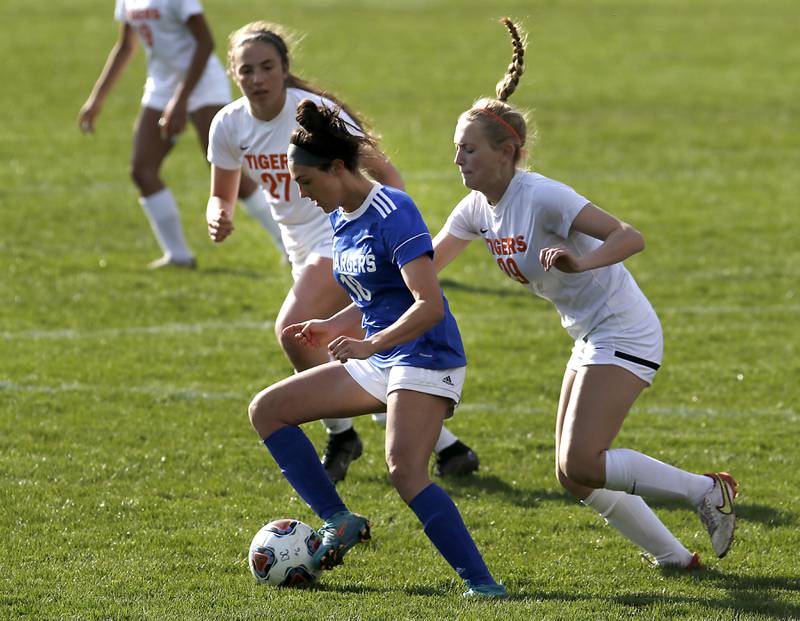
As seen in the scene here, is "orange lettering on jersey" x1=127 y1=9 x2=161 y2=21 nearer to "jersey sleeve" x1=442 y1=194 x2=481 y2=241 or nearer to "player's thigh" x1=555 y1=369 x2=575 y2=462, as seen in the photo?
"jersey sleeve" x1=442 y1=194 x2=481 y2=241

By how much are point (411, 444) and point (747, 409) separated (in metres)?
3.59

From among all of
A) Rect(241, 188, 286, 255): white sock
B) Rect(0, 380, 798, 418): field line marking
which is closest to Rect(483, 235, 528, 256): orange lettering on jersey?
Rect(0, 380, 798, 418): field line marking

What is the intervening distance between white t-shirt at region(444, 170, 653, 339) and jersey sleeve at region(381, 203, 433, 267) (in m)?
0.48

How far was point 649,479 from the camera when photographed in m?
5.61

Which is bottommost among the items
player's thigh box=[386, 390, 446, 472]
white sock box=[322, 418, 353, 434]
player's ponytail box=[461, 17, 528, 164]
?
white sock box=[322, 418, 353, 434]

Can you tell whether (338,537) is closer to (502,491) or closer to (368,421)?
(502,491)

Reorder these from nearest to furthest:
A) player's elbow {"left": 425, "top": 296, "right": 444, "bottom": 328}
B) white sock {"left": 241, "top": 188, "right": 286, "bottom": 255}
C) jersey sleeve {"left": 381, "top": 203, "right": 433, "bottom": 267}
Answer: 1. player's elbow {"left": 425, "top": 296, "right": 444, "bottom": 328}
2. jersey sleeve {"left": 381, "top": 203, "right": 433, "bottom": 267}
3. white sock {"left": 241, "top": 188, "right": 286, "bottom": 255}

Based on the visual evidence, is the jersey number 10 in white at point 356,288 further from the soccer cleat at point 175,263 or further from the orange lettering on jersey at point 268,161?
the soccer cleat at point 175,263

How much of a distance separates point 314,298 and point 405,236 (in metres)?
1.61

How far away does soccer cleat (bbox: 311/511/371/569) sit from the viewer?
554 centimetres

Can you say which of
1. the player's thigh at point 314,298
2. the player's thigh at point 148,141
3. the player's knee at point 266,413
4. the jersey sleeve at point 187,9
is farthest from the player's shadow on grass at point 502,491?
the jersey sleeve at point 187,9

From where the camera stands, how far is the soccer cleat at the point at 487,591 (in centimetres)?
527

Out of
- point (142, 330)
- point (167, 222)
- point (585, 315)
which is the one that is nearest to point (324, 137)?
point (585, 315)

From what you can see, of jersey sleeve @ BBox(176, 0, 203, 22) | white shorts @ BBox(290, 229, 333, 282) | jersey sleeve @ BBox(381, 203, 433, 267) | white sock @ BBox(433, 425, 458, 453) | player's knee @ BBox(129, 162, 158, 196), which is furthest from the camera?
player's knee @ BBox(129, 162, 158, 196)
